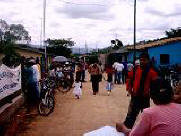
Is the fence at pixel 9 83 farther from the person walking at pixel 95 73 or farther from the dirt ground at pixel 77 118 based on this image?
the person walking at pixel 95 73

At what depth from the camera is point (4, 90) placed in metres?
11.1

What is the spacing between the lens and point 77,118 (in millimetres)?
11781

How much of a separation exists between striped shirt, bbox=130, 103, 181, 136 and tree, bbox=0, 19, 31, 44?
52664 millimetres

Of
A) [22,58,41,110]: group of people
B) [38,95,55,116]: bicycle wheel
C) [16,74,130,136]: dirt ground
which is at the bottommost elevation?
[16,74,130,136]: dirt ground

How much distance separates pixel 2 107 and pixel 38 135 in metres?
1.71

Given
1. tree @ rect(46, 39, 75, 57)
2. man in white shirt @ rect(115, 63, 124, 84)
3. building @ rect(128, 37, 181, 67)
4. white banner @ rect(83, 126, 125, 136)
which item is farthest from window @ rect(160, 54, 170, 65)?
tree @ rect(46, 39, 75, 57)

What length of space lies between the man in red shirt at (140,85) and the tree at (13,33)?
48.5 metres

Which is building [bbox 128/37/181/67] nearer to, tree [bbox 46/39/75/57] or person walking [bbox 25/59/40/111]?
person walking [bbox 25/59/40/111]

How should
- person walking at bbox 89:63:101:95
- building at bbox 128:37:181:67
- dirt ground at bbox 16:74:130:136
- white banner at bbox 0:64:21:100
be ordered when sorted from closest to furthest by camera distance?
dirt ground at bbox 16:74:130:136 → white banner at bbox 0:64:21:100 → person walking at bbox 89:63:101:95 → building at bbox 128:37:181:67

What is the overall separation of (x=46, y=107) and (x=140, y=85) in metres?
5.65

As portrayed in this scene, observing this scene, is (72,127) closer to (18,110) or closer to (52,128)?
(52,128)

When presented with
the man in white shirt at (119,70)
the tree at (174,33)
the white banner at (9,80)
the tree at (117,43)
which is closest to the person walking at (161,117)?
the white banner at (9,80)

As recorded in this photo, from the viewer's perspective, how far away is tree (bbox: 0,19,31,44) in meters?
57.6

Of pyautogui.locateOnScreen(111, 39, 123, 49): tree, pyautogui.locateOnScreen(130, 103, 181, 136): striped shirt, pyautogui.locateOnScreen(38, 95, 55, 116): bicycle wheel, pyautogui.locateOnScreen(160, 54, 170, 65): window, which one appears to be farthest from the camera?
pyautogui.locateOnScreen(111, 39, 123, 49): tree
